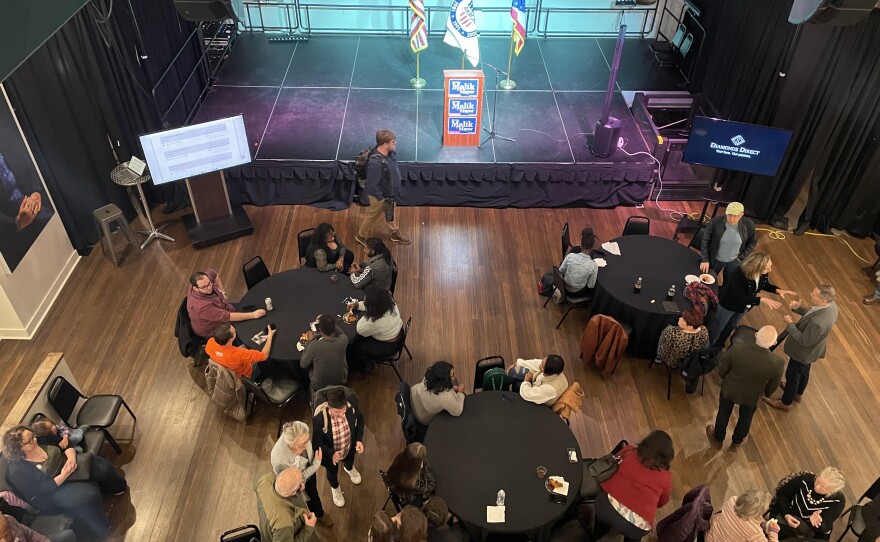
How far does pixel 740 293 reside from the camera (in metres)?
5.43

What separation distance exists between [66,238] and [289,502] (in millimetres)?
4887

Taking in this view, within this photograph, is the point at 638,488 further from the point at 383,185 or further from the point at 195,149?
the point at 195,149

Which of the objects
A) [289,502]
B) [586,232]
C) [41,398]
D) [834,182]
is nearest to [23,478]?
[41,398]

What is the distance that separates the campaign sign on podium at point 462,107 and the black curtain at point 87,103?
3793 millimetres

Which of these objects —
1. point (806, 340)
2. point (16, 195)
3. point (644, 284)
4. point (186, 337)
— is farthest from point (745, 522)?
point (16, 195)

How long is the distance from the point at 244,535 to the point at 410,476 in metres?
1.06

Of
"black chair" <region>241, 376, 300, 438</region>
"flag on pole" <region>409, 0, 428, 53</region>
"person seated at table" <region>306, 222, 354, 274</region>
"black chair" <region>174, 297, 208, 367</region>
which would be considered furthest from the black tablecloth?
"flag on pole" <region>409, 0, 428, 53</region>

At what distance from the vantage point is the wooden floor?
491 cm

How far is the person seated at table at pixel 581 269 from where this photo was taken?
19.0 feet

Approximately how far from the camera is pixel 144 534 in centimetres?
454

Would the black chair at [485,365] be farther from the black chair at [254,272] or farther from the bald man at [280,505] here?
the black chair at [254,272]

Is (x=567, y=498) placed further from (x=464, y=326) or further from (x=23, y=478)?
(x=23, y=478)

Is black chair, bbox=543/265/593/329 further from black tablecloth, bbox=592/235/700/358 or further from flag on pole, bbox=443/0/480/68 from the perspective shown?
flag on pole, bbox=443/0/480/68

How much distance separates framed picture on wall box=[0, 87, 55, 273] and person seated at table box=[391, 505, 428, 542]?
Answer: 4.69 metres
